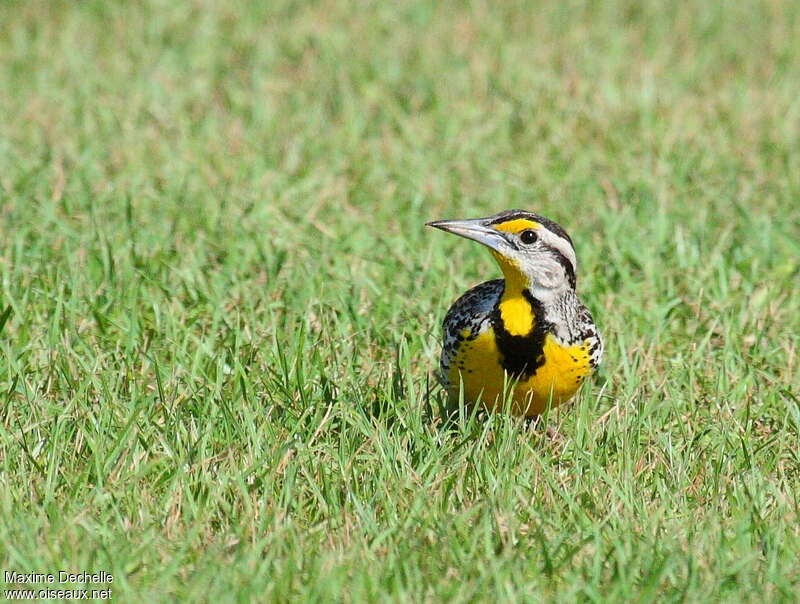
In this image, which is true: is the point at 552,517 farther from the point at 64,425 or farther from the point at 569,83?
the point at 569,83

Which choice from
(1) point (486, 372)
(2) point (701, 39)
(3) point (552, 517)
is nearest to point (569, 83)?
(2) point (701, 39)

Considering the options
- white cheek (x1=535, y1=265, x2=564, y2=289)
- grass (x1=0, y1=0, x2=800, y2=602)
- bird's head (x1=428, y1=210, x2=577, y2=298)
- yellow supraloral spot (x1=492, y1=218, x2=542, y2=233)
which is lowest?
grass (x1=0, y1=0, x2=800, y2=602)

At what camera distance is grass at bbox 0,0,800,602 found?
3969 millimetres

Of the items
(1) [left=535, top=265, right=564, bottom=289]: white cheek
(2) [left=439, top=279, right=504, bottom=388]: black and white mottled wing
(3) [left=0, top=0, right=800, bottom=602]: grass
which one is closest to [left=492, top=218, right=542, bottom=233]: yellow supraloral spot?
(1) [left=535, top=265, right=564, bottom=289]: white cheek

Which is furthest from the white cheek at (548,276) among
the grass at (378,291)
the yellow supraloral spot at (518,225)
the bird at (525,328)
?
the grass at (378,291)

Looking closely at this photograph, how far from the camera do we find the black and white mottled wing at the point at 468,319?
4805mm

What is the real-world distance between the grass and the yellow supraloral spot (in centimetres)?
67

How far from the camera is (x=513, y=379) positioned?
472 centimetres

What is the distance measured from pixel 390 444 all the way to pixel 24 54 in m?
5.49

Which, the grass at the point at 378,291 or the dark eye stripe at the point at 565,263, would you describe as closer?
the grass at the point at 378,291

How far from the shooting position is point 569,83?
8.80 metres

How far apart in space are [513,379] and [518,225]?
1.75 feet

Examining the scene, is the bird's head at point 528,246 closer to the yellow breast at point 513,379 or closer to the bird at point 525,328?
the bird at point 525,328

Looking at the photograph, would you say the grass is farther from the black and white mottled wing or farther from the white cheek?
the white cheek
